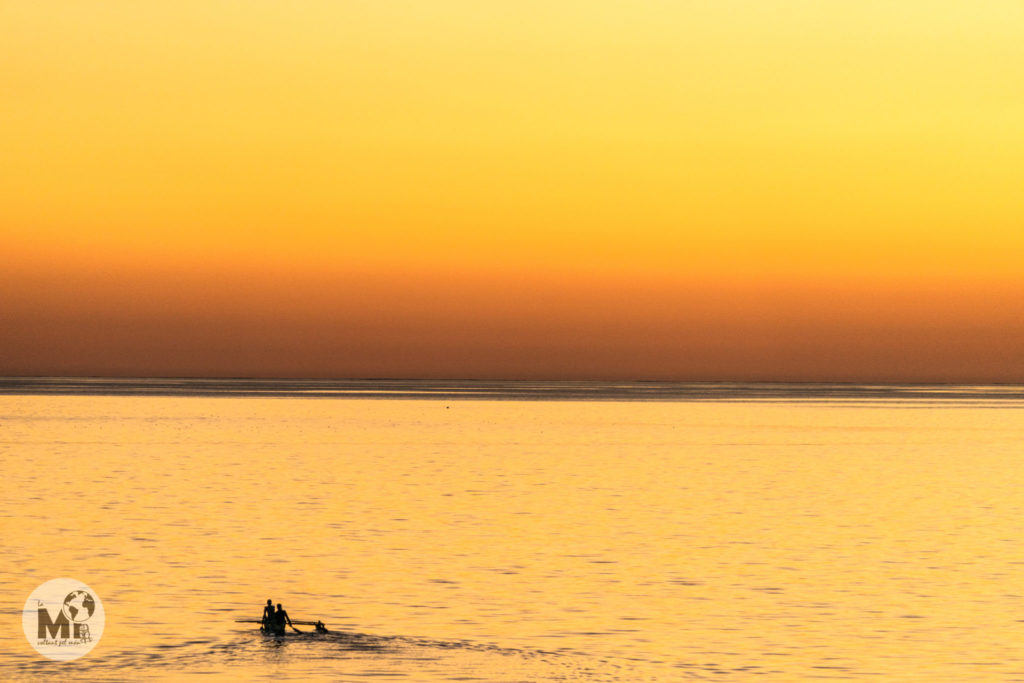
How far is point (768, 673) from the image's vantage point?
827 inches

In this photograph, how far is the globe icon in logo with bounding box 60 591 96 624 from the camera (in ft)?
80.7

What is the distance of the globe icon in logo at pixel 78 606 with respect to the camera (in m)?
24.6

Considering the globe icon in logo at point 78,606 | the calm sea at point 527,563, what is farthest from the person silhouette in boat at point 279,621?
the globe icon in logo at point 78,606

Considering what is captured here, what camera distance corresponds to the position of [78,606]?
25531 mm

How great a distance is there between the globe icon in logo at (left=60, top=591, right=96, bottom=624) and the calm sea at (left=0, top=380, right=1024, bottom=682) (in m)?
0.41

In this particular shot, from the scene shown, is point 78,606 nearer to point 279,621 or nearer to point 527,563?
point 279,621

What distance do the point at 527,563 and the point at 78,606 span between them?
34.3 ft

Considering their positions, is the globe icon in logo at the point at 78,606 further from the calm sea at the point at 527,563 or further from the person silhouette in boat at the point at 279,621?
the person silhouette in boat at the point at 279,621

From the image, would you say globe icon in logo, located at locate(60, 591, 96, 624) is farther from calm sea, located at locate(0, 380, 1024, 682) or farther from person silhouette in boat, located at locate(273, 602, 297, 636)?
person silhouette in boat, located at locate(273, 602, 297, 636)

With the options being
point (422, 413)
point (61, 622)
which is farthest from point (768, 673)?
point (422, 413)

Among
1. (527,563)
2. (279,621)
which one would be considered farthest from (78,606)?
(527,563)

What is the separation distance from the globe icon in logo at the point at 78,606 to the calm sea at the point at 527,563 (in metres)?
0.41

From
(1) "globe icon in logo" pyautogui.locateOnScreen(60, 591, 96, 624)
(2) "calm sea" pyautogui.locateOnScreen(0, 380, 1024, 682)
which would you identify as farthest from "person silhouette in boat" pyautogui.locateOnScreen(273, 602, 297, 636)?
(1) "globe icon in logo" pyautogui.locateOnScreen(60, 591, 96, 624)

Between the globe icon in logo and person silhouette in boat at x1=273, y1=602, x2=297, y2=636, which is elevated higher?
person silhouette in boat at x1=273, y1=602, x2=297, y2=636
